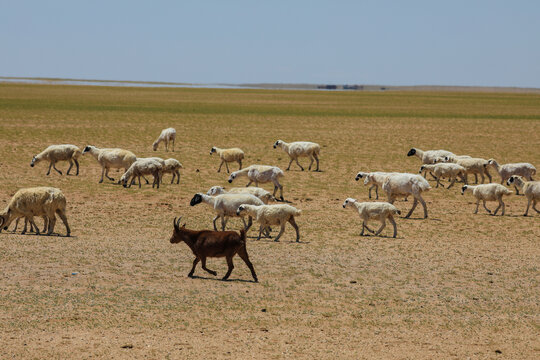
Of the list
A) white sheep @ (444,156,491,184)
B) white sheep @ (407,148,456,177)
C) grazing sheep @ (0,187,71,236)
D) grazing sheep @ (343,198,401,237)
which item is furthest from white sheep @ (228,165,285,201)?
white sheep @ (407,148,456,177)

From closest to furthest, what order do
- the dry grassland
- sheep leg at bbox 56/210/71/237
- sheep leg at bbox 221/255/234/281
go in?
1. the dry grassland
2. sheep leg at bbox 221/255/234/281
3. sheep leg at bbox 56/210/71/237

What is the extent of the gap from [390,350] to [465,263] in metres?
5.87

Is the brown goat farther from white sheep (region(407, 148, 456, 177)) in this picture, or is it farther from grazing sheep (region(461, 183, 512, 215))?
white sheep (region(407, 148, 456, 177))

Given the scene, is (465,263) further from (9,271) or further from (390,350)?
(9,271)

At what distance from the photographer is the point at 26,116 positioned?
180 feet

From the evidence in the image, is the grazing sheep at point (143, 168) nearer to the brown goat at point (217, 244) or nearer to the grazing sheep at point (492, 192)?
the grazing sheep at point (492, 192)

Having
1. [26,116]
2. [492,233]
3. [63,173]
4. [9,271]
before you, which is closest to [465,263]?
[492,233]

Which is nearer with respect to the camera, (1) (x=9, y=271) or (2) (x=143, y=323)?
(2) (x=143, y=323)

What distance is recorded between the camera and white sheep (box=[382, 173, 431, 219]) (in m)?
21.0

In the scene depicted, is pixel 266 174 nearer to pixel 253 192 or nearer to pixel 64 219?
pixel 253 192

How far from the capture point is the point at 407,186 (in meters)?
21.1

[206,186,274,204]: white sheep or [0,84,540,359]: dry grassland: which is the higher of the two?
[206,186,274,204]: white sheep

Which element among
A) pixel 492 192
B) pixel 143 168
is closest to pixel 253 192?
pixel 143 168

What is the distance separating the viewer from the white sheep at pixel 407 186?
21.0 meters
